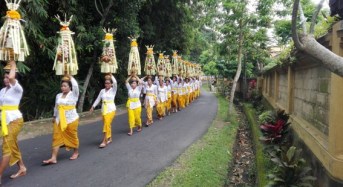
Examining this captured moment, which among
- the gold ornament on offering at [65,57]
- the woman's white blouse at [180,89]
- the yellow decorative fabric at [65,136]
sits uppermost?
the gold ornament on offering at [65,57]

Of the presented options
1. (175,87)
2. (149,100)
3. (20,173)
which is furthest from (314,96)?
(175,87)

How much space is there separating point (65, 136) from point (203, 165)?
2.95 meters

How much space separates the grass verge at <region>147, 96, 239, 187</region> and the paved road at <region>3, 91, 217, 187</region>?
212mm

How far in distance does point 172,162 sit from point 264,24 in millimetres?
8247

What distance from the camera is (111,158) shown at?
7363 millimetres

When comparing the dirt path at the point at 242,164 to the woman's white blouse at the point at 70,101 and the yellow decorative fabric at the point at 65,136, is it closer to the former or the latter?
the yellow decorative fabric at the point at 65,136

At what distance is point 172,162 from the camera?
23.6ft

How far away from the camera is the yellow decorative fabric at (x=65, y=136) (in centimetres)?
682

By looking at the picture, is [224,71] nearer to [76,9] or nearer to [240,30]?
[240,30]

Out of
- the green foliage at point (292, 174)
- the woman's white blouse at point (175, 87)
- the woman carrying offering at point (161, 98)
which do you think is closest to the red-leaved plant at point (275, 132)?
the green foliage at point (292, 174)

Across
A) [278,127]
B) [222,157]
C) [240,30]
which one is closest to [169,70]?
[240,30]

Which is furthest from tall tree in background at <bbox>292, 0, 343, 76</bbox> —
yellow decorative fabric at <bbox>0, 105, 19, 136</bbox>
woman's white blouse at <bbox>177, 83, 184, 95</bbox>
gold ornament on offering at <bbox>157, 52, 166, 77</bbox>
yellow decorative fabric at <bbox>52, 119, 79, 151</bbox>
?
woman's white blouse at <bbox>177, 83, 184, 95</bbox>

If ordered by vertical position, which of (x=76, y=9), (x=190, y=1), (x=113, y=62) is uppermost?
(x=190, y=1)

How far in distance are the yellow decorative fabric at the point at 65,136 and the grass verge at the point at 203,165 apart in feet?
6.77
